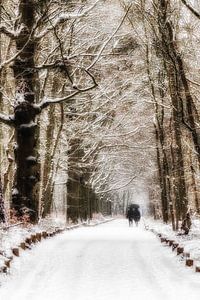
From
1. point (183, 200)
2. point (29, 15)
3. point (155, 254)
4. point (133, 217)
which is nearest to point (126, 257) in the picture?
point (155, 254)

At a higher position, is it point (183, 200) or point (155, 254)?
point (183, 200)

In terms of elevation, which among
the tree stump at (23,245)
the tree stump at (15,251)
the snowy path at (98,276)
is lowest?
the snowy path at (98,276)

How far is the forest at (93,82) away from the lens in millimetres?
14773

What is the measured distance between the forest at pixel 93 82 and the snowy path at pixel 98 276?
2535 mm

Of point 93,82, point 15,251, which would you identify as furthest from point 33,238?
point 93,82

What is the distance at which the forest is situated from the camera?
48.5 ft

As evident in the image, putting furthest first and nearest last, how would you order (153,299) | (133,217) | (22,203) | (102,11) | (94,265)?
(133,217) → (102,11) → (22,203) → (94,265) → (153,299)

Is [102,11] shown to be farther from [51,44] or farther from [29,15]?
[29,15]

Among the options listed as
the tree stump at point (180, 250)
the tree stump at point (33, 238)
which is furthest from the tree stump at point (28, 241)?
the tree stump at point (180, 250)

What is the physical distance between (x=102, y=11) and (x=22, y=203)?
9336 millimetres

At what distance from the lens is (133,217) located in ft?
124

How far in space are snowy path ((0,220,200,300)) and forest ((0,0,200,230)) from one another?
2.53 metres

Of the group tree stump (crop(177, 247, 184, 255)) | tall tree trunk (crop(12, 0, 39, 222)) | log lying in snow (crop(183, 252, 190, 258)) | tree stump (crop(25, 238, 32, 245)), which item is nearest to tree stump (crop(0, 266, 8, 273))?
tree stump (crop(25, 238, 32, 245))

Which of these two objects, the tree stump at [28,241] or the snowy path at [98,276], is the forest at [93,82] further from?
the snowy path at [98,276]
